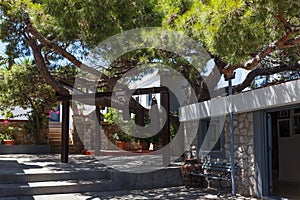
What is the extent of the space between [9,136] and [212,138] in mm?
10587

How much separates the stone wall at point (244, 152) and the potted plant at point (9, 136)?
37.2ft

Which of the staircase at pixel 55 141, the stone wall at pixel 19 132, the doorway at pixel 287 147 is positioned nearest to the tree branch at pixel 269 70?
the doorway at pixel 287 147

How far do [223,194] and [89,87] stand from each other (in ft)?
21.1

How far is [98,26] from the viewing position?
674 cm

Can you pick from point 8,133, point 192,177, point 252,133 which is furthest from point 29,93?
point 252,133

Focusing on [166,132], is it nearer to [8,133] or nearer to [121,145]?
[121,145]

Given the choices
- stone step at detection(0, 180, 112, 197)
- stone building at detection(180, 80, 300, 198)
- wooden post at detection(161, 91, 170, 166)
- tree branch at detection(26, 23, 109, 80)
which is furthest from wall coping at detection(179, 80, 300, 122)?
tree branch at detection(26, 23, 109, 80)

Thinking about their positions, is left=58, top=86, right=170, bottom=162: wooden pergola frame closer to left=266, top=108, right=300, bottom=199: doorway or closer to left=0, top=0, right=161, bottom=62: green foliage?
left=266, top=108, right=300, bottom=199: doorway

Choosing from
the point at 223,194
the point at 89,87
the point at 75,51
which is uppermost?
the point at 75,51

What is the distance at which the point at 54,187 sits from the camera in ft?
28.6

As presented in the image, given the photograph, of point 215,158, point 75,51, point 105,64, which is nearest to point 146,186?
point 215,158

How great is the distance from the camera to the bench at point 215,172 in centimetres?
876

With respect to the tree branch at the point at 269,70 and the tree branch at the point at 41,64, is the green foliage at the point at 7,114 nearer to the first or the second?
the tree branch at the point at 41,64

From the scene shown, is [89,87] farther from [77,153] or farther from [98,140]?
[77,153]
